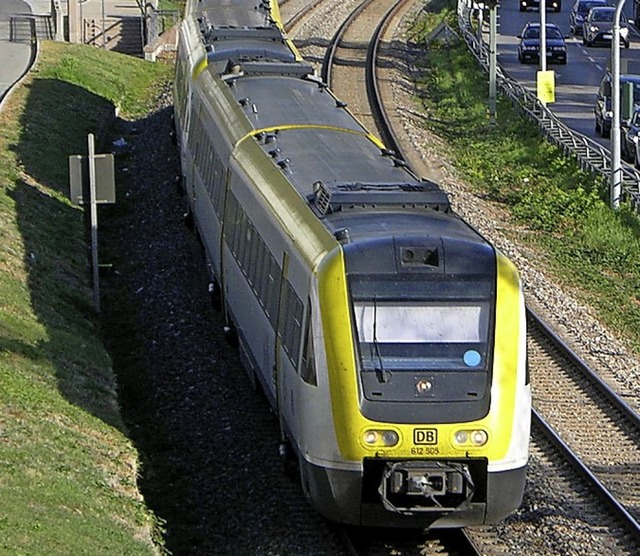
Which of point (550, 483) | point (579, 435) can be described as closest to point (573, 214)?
point (579, 435)

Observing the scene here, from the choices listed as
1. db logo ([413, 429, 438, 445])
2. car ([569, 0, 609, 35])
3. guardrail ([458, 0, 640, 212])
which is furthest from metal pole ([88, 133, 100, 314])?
car ([569, 0, 609, 35])

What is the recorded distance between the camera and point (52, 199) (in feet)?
89.9

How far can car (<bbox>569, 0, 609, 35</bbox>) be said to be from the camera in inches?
2344

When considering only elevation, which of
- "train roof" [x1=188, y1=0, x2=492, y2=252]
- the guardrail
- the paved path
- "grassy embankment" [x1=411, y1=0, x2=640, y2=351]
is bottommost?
"grassy embankment" [x1=411, y1=0, x2=640, y2=351]

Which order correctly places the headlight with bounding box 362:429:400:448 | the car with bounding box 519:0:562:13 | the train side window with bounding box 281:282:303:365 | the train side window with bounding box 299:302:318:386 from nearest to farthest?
the headlight with bounding box 362:429:400:448
the train side window with bounding box 299:302:318:386
the train side window with bounding box 281:282:303:365
the car with bounding box 519:0:562:13

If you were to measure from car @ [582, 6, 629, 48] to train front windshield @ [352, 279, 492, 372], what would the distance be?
44240mm

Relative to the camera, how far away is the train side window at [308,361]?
13852 millimetres

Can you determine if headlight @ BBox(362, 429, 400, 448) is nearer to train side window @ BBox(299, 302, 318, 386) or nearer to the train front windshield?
the train front windshield

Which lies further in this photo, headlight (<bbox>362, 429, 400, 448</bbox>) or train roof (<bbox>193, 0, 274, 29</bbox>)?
train roof (<bbox>193, 0, 274, 29</bbox>)

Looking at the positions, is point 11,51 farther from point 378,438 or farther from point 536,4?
point 378,438

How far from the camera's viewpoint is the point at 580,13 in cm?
6019

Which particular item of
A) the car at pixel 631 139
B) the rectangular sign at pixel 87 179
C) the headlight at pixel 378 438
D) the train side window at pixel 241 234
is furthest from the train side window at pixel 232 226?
the car at pixel 631 139

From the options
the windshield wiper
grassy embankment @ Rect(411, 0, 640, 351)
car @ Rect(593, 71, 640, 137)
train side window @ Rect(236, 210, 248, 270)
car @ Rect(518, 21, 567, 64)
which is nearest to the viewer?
the windshield wiper

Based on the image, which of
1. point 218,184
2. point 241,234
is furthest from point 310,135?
point 218,184
